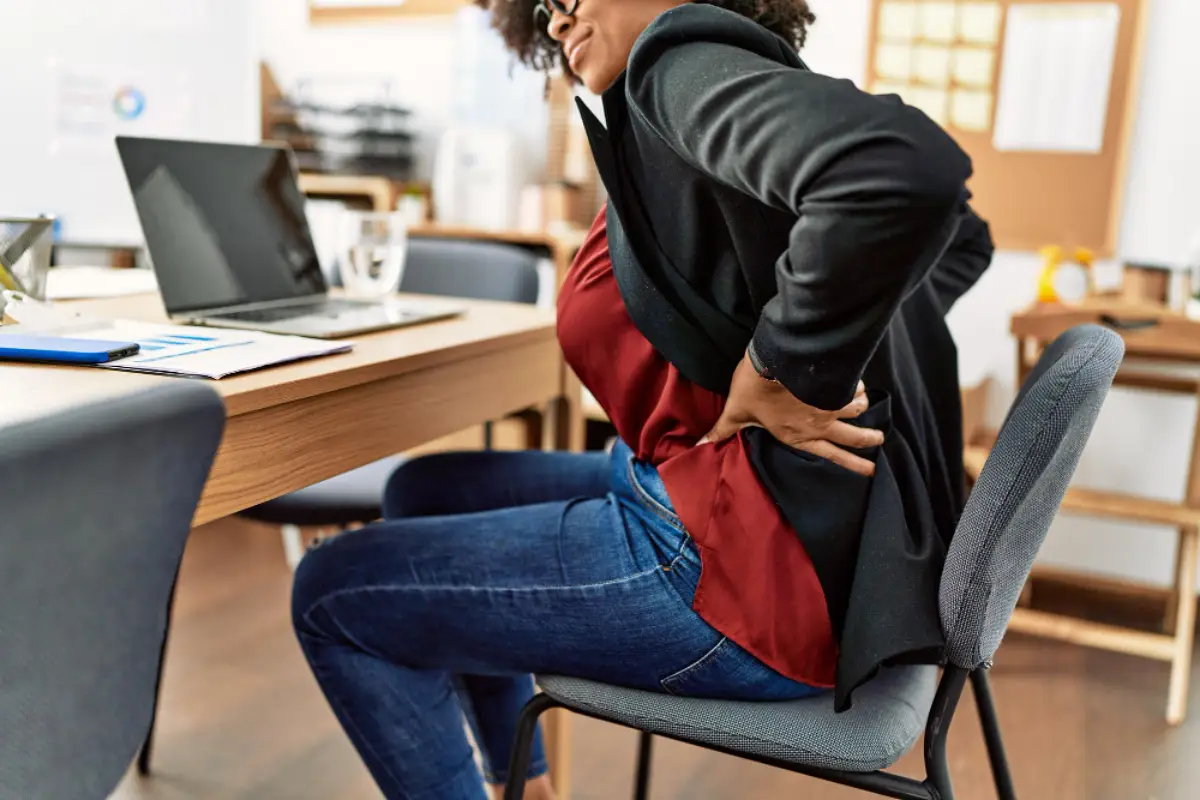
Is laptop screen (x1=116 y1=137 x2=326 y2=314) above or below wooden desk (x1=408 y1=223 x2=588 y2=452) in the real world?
above

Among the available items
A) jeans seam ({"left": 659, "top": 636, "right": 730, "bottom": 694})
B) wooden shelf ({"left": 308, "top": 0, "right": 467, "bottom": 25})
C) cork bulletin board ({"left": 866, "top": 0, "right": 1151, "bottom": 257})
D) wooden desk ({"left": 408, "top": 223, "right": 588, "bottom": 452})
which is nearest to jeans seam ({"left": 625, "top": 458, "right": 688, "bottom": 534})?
jeans seam ({"left": 659, "top": 636, "right": 730, "bottom": 694})

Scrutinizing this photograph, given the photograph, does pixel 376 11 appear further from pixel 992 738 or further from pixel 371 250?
pixel 992 738

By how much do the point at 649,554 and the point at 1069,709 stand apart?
1.46m

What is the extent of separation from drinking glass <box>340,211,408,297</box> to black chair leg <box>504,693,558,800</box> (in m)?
0.74

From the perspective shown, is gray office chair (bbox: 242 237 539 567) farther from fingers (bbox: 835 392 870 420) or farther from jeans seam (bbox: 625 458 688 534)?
fingers (bbox: 835 392 870 420)

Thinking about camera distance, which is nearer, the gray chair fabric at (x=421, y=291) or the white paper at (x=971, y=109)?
the gray chair fabric at (x=421, y=291)

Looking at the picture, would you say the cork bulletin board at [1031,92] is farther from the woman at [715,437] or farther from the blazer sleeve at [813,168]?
the blazer sleeve at [813,168]

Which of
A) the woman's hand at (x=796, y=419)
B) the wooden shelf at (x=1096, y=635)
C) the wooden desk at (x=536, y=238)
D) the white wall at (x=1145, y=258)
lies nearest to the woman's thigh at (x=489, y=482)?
the woman's hand at (x=796, y=419)

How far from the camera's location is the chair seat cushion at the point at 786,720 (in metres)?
0.82

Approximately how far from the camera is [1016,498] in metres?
0.78

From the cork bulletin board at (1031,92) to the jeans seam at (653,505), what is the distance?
1.82 m

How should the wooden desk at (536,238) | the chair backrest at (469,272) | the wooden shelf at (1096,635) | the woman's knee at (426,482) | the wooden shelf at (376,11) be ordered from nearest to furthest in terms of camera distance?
the woman's knee at (426,482), the chair backrest at (469,272), the wooden shelf at (1096,635), the wooden desk at (536,238), the wooden shelf at (376,11)

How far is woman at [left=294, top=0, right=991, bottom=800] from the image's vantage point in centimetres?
65

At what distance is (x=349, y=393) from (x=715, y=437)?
361 millimetres
